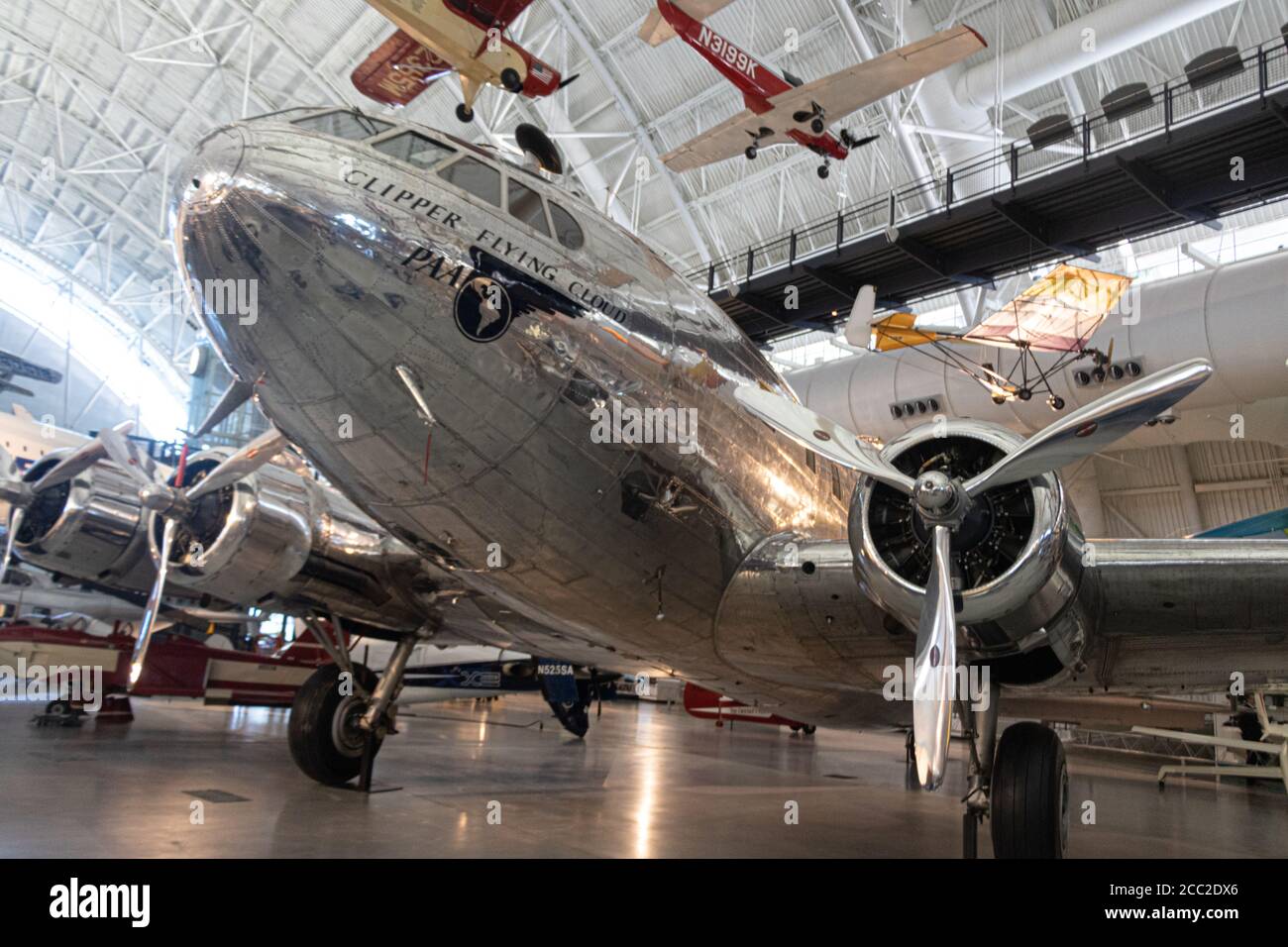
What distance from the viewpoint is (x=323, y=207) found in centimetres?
459

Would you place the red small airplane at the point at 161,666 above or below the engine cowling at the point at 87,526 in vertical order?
below

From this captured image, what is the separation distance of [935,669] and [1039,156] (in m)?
22.9

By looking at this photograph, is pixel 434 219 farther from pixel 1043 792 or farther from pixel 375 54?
pixel 375 54

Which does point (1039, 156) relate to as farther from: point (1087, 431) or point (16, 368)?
point (16, 368)

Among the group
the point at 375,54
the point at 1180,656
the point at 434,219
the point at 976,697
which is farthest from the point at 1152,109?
the point at 434,219

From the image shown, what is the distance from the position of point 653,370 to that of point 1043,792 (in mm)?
3930

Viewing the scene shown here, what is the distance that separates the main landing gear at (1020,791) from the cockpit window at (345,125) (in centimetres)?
568

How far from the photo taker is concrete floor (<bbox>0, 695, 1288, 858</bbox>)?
648 centimetres

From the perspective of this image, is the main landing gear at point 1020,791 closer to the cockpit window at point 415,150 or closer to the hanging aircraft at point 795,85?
the cockpit window at point 415,150

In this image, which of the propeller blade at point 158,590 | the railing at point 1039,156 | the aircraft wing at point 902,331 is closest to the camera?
the propeller blade at point 158,590

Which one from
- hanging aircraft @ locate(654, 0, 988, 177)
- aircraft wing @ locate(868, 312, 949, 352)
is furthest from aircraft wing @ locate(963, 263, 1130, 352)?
hanging aircraft @ locate(654, 0, 988, 177)

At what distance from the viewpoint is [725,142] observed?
59.6ft

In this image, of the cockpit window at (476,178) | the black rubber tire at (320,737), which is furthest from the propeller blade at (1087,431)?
the black rubber tire at (320,737)

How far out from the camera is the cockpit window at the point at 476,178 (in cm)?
512
